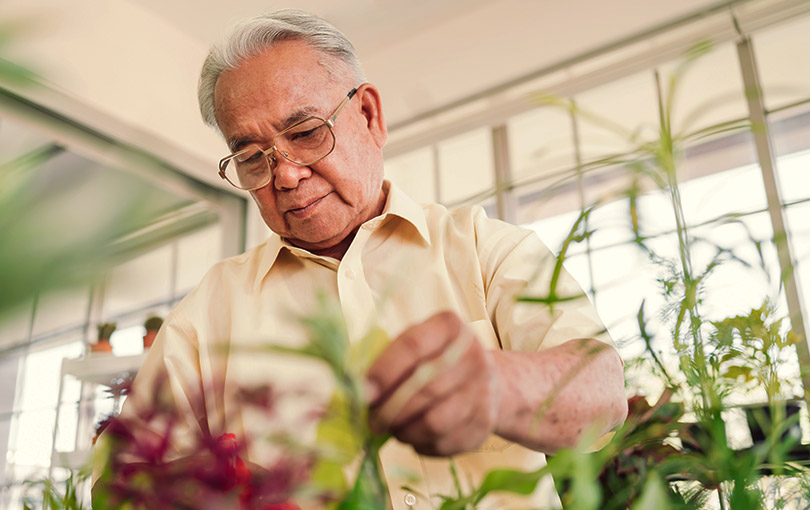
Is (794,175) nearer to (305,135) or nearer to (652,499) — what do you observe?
(305,135)

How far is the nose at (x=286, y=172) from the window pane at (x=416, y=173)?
7.99 feet

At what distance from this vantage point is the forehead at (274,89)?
43.8 inches

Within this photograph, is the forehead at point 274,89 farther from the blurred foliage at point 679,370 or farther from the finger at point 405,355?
the finger at point 405,355

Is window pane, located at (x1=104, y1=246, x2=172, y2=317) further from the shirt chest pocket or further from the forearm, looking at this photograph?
the shirt chest pocket

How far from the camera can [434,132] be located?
3441 mm

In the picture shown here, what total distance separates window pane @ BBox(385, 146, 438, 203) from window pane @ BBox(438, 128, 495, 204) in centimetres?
Result: 6

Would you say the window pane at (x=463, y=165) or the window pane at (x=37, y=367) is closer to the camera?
the window pane at (x=37, y=367)

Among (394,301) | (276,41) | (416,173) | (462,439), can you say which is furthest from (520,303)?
(416,173)

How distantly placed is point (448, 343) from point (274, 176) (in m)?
0.86

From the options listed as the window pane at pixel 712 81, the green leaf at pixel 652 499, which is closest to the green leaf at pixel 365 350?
the green leaf at pixel 652 499

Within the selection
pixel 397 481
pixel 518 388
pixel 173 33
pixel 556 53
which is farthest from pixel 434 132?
pixel 518 388

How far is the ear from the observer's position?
130 cm

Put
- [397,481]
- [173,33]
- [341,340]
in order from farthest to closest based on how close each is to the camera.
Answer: [173,33] → [397,481] → [341,340]

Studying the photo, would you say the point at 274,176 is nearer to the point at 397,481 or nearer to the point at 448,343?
the point at 397,481
